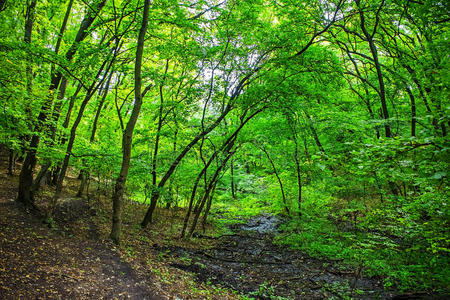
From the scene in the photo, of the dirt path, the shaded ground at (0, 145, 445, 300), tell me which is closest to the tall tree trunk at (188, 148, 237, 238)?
the shaded ground at (0, 145, 445, 300)

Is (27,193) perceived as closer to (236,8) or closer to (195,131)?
(195,131)

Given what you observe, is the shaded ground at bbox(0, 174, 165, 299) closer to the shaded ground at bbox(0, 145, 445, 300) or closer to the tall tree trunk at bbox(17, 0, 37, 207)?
the shaded ground at bbox(0, 145, 445, 300)

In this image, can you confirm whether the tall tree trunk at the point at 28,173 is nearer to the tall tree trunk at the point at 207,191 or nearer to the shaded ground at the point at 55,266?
the shaded ground at the point at 55,266

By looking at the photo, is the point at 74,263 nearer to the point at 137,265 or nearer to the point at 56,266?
the point at 56,266

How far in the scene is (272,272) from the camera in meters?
8.37

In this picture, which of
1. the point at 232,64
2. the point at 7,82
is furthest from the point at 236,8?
the point at 7,82

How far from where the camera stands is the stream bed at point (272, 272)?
6.67 metres

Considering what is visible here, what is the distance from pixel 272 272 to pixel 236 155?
20.6 ft

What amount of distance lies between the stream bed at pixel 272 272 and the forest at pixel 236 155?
0.25 feet

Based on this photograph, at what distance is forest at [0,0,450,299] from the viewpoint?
466 cm

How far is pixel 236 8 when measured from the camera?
861cm

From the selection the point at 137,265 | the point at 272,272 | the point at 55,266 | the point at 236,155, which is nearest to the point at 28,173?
the point at 55,266

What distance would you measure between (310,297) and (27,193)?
31.4 feet

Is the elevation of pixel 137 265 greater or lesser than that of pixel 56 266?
lesser
